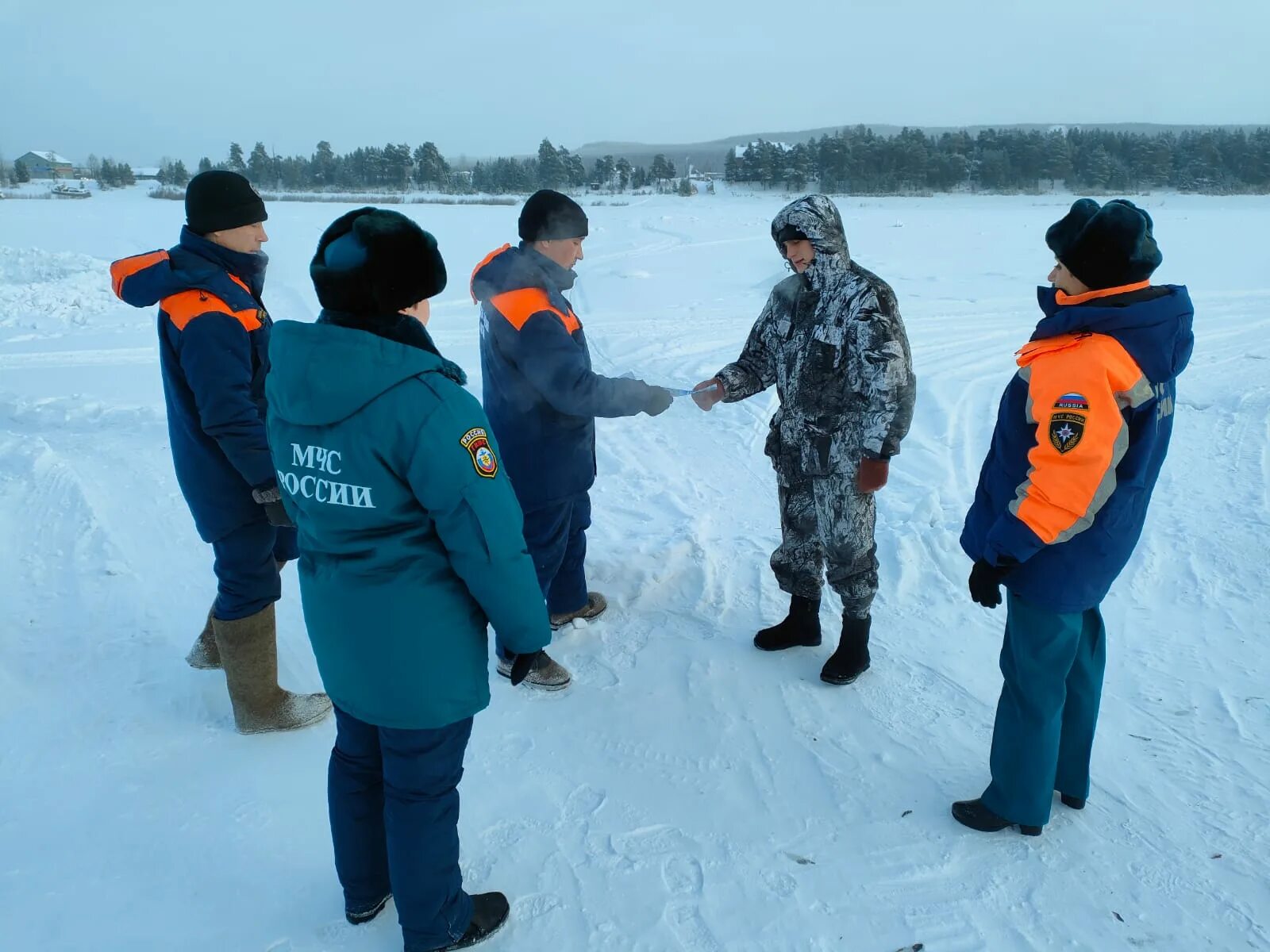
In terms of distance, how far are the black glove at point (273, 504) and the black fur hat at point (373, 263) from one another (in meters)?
1.19

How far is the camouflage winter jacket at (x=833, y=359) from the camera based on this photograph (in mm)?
2971

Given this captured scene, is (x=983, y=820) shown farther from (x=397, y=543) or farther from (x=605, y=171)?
(x=605, y=171)

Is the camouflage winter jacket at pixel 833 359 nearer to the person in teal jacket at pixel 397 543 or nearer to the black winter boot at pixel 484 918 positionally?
the person in teal jacket at pixel 397 543

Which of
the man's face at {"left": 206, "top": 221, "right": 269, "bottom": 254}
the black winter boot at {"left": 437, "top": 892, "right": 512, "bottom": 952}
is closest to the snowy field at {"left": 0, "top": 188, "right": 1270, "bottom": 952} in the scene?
the black winter boot at {"left": 437, "top": 892, "right": 512, "bottom": 952}

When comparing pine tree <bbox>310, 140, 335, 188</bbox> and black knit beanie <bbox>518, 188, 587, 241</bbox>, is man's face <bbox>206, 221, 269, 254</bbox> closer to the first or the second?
black knit beanie <bbox>518, 188, 587, 241</bbox>

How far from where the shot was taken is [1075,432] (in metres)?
2.01

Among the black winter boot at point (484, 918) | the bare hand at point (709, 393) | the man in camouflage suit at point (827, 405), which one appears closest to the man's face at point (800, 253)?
the man in camouflage suit at point (827, 405)

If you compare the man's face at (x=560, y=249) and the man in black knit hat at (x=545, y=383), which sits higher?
the man's face at (x=560, y=249)

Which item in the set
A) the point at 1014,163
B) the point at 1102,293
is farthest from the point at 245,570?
the point at 1014,163

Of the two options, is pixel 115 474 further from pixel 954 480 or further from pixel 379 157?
pixel 379 157

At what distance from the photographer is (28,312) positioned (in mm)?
11117

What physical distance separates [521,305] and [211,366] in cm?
106

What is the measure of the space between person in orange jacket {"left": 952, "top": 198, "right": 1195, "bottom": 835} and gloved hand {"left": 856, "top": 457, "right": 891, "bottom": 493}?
1.87 feet

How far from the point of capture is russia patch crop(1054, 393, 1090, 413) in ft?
6.58
